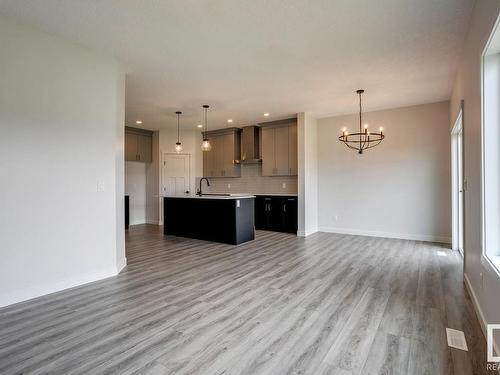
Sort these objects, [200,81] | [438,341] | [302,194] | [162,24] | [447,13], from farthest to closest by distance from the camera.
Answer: [302,194] → [200,81] → [162,24] → [447,13] → [438,341]

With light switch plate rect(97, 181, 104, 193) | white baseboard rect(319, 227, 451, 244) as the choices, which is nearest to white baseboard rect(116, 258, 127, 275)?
light switch plate rect(97, 181, 104, 193)

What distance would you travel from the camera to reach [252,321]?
2346 millimetres

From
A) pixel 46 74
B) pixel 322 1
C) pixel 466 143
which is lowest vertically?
pixel 466 143

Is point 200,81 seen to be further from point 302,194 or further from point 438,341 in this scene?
point 438,341

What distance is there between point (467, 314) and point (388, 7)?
2892mm

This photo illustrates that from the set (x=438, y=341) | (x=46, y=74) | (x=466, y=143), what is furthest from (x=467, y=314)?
(x=46, y=74)

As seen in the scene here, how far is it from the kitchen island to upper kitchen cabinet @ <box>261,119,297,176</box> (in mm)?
1556

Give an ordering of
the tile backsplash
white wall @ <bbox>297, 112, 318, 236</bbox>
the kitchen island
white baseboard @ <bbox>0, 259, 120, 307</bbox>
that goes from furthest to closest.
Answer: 1. the tile backsplash
2. white wall @ <bbox>297, 112, 318, 236</bbox>
3. the kitchen island
4. white baseboard @ <bbox>0, 259, 120, 307</bbox>

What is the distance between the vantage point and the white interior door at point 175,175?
809 centimetres

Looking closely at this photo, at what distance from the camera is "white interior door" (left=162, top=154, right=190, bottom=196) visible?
26.5ft

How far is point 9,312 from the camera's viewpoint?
251 cm

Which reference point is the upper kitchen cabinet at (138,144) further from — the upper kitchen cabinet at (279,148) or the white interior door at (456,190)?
the white interior door at (456,190)

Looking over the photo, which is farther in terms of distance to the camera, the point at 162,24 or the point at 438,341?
the point at 162,24

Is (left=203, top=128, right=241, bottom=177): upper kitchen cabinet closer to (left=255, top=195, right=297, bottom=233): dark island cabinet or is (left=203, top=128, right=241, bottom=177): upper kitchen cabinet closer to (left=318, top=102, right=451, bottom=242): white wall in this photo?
(left=255, top=195, right=297, bottom=233): dark island cabinet
